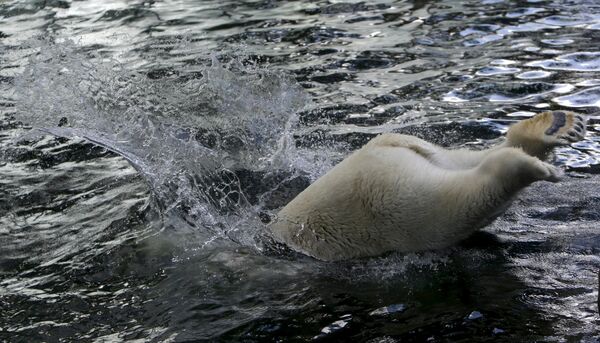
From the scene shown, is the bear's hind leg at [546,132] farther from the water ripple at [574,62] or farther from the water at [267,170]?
the water ripple at [574,62]

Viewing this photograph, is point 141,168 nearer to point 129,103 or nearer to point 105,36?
point 129,103

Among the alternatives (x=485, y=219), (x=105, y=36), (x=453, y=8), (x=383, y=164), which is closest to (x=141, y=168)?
(x=383, y=164)

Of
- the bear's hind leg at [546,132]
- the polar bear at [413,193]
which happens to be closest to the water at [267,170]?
the polar bear at [413,193]

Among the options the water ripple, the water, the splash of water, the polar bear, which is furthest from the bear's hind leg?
the water ripple

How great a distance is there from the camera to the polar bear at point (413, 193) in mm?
4199

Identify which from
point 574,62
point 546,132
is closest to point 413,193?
point 546,132

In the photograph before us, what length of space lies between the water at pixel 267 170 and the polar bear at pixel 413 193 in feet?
0.49

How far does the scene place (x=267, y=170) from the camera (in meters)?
6.22

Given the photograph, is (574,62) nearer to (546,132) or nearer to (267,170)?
(267,170)

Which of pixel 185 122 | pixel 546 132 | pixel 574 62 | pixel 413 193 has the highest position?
pixel 546 132

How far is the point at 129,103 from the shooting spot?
7.34 m

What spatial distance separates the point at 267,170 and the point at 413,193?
1963 mm

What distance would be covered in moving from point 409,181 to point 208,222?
1441 mm

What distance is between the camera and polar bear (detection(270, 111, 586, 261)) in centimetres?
420
